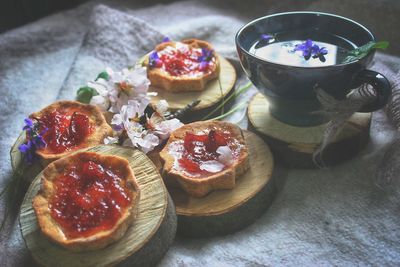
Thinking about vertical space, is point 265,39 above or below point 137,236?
above

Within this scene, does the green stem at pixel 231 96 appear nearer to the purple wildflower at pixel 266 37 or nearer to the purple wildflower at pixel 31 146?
the purple wildflower at pixel 266 37

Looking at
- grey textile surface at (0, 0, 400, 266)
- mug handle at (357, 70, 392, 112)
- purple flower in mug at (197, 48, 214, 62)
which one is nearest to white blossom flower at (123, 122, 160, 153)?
grey textile surface at (0, 0, 400, 266)

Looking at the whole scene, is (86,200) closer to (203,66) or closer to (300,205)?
(300,205)

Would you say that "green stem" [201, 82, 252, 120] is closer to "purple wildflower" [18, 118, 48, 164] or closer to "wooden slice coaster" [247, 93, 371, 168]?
"wooden slice coaster" [247, 93, 371, 168]

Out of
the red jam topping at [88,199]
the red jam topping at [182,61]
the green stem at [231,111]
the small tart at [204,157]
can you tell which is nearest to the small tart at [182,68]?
the red jam topping at [182,61]

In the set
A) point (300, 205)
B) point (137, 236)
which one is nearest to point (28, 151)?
point (137, 236)

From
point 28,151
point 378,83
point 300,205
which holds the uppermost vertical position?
point 378,83
